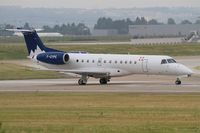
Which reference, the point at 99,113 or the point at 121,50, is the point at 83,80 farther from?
the point at 121,50

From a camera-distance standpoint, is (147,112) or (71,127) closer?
(71,127)

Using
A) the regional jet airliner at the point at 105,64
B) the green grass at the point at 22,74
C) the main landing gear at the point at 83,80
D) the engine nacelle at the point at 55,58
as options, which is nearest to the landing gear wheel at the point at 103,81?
the regional jet airliner at the point at 105,64

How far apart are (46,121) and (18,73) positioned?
39652 mm

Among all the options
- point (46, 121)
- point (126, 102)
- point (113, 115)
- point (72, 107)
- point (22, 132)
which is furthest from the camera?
point (126, 102)

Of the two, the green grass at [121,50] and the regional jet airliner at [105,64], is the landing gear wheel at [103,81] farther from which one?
the green grass at [121,50]

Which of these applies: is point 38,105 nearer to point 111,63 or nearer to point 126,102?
point 126,102

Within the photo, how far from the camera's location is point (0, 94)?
1790 inches

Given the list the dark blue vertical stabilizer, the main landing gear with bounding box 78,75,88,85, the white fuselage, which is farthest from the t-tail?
the main landing gear with bounding box 78,75,88,85

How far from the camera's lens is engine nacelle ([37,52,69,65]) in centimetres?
5747

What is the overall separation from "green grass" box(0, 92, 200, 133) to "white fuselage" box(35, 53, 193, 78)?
1056 centimetres

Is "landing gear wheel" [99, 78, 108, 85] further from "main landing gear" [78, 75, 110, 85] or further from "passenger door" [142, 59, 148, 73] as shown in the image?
"passenger door" [142, 59, 148, 73]

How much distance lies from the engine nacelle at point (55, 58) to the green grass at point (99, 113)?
1214 centimetres

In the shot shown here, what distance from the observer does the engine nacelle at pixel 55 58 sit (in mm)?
57469

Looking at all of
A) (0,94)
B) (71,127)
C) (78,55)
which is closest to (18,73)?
(78,55)
